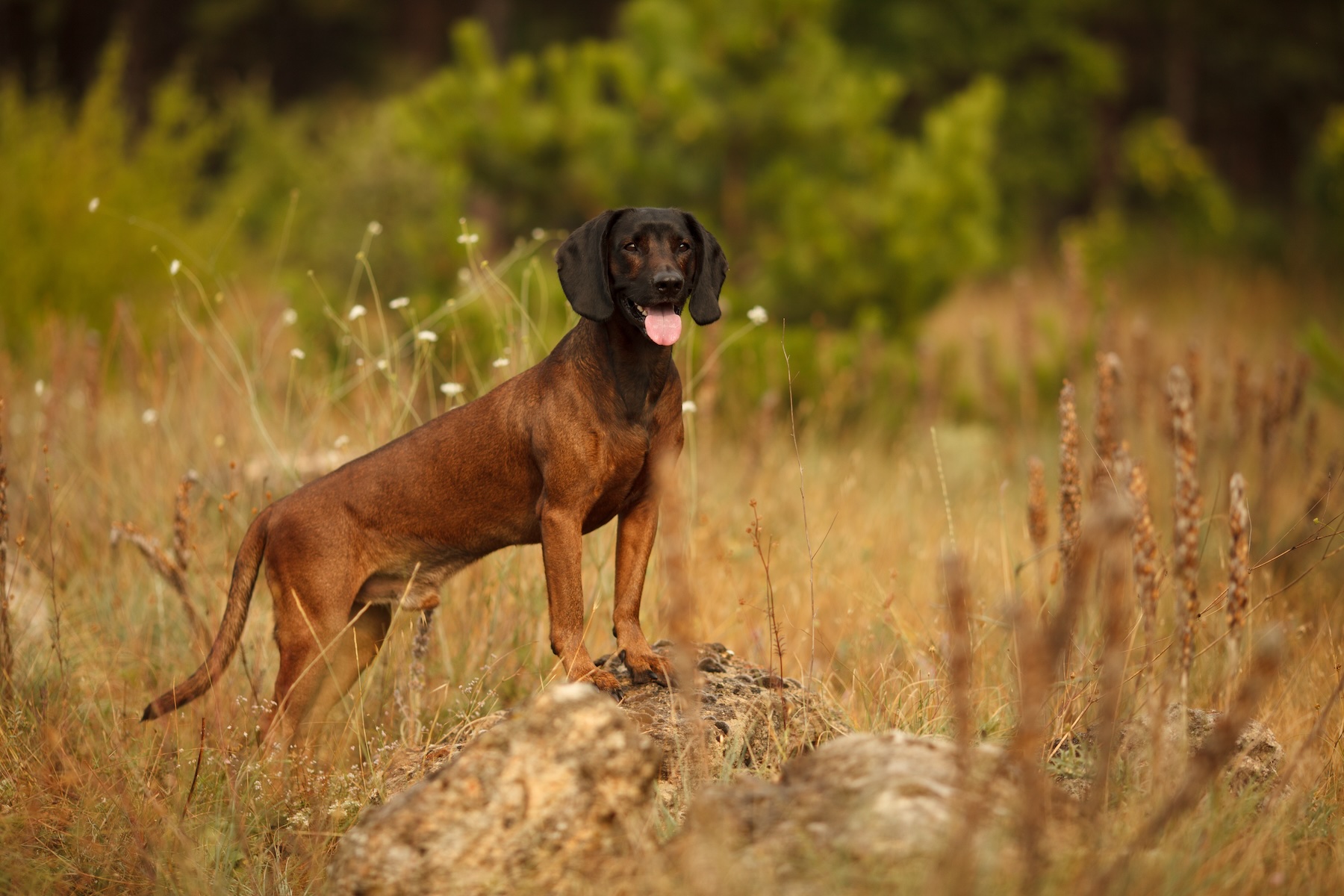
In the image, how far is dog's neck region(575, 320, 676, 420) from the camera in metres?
3.32

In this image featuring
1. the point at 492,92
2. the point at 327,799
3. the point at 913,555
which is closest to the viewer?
the point at 327,799

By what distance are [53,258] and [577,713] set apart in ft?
29.0

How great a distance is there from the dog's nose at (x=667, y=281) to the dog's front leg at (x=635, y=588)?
0.63m

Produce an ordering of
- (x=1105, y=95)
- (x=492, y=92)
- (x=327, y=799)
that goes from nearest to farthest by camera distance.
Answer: (x=327, y=799), (x=492, y=92), (x=1105, y=95)

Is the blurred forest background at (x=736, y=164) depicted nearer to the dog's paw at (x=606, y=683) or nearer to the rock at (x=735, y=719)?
the dog's paw at (x=606, y=683)

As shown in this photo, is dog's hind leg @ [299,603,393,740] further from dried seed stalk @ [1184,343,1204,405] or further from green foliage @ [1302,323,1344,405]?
green foliage @ [1302,323,1344,405]

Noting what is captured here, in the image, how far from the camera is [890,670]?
405cm

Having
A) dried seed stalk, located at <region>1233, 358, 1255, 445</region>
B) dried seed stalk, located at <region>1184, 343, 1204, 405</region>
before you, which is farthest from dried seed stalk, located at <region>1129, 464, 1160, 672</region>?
dried seed stalk, located at <region>1233, 358, 1255, 445</region>

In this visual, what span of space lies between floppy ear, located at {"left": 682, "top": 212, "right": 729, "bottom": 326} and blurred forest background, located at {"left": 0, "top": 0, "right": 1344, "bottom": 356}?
211 centimetres

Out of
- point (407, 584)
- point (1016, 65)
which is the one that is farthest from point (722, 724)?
point (1016, 65)

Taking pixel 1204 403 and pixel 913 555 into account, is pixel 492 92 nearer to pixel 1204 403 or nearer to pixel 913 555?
pixel 913 555

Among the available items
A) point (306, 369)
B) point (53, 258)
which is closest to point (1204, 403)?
point (306, 369)

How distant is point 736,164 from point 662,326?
6.70 meters

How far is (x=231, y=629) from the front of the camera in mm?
3682
